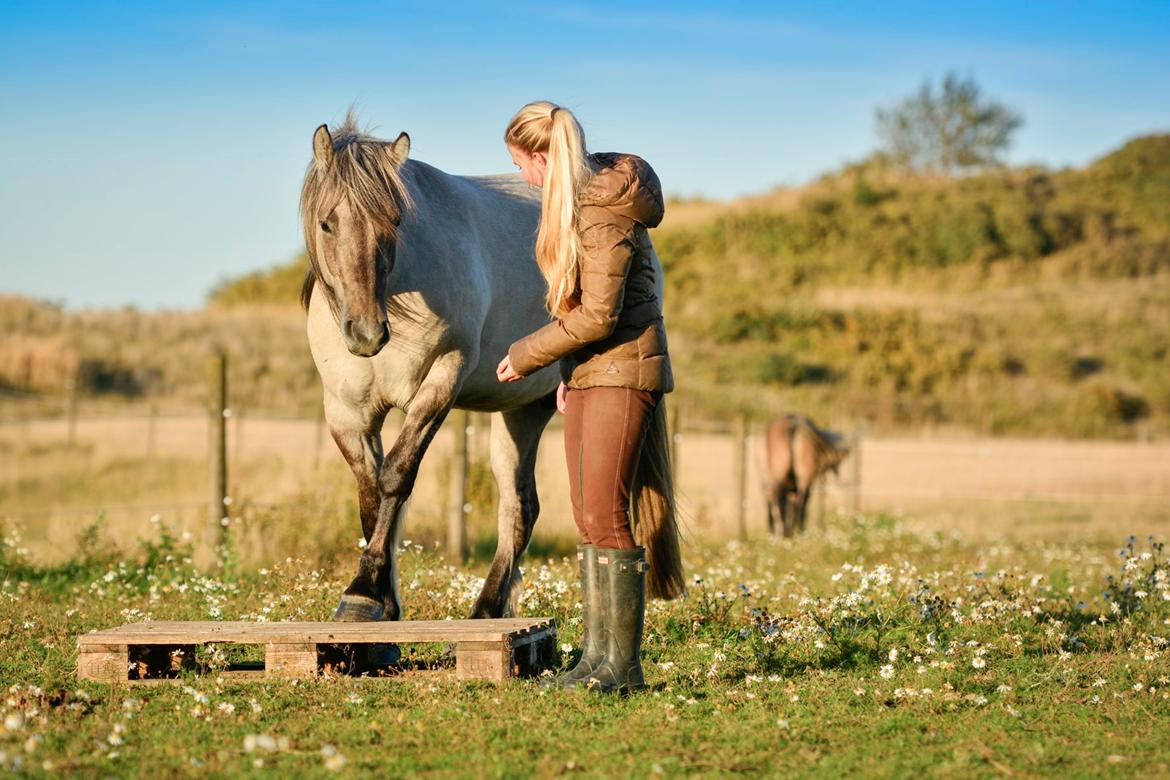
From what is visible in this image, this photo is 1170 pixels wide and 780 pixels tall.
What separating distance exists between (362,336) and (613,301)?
1197mm

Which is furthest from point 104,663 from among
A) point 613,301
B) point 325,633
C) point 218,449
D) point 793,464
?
point 793,464

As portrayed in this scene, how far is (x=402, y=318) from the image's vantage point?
5926 millimetres

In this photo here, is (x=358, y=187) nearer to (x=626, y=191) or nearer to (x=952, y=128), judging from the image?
(x=626, y=191)

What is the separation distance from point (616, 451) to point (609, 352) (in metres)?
0.42

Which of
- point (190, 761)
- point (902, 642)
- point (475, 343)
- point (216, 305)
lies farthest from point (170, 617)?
point (216, 305)

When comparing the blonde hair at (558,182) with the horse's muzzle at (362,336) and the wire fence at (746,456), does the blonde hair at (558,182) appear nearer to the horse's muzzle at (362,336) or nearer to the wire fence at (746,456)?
the horse's muzzle at (362,336)

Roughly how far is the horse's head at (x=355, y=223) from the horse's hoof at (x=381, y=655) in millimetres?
1402

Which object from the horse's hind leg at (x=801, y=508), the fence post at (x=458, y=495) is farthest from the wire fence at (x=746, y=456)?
the fence post at (x=458, y=495)

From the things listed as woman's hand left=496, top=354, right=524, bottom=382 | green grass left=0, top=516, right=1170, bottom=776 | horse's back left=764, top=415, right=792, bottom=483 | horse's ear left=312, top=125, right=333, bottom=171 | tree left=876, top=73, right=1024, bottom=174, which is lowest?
green grass left=0, top=516, right=1170, bottom=776

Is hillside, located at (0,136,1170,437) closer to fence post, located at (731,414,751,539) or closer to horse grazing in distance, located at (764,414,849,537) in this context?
horse grazing in distance, located at (764,414,849,537)

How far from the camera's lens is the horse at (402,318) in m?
5.48

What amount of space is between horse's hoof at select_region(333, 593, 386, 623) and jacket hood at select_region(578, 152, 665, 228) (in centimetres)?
230

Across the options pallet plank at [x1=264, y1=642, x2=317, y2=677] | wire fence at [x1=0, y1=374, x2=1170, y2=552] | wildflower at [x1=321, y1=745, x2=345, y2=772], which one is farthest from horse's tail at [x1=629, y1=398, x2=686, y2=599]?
wire fence at [x1=0, y1=374, x2=1170, y2=552]

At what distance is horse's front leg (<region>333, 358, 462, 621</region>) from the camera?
590 cm
